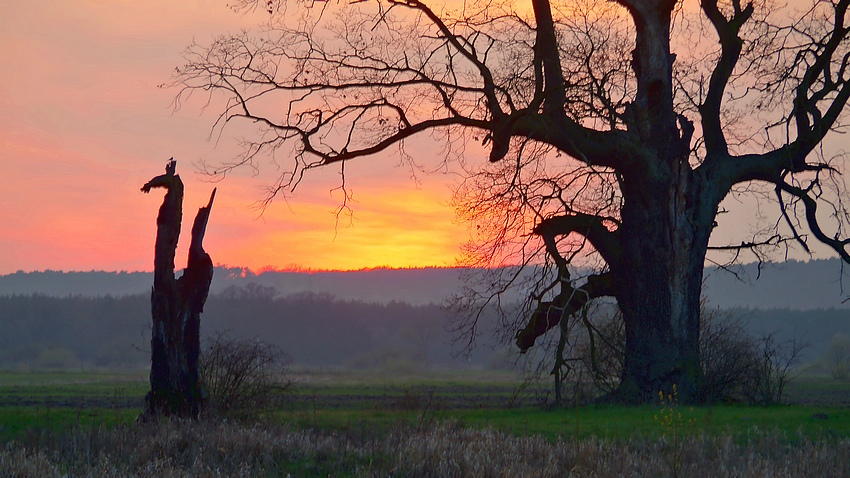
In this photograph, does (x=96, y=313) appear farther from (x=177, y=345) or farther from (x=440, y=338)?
(x=177, y=345)

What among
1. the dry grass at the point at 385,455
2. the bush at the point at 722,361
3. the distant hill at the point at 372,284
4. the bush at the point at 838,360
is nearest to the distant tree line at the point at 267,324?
the distant hill at the point at 372,284

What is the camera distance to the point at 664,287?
1925cm

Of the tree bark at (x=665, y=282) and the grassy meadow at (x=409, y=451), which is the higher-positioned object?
the tree bark at (x=665, y=282)

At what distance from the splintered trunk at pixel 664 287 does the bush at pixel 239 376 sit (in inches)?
311

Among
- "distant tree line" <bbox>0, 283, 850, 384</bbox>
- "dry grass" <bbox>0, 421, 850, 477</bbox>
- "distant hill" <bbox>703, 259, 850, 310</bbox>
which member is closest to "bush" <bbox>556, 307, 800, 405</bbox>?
"dry grass" <bbox>0, 421, 850, 477</bbox>

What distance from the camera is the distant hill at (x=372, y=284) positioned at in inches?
6368

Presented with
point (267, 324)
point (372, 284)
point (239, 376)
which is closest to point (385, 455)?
point (239, 376)

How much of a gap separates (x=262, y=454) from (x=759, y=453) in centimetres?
653

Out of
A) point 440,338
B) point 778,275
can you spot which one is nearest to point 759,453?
point 440,338

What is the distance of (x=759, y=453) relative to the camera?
38.5 ft

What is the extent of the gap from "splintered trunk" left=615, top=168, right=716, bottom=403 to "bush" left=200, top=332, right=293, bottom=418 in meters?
7.90

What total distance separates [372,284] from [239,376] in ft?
542

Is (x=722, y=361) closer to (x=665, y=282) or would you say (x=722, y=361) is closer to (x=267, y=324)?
(x=665, y=282)

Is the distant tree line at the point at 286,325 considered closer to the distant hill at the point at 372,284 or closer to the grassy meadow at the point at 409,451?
the distant hill at the point at 372,284
